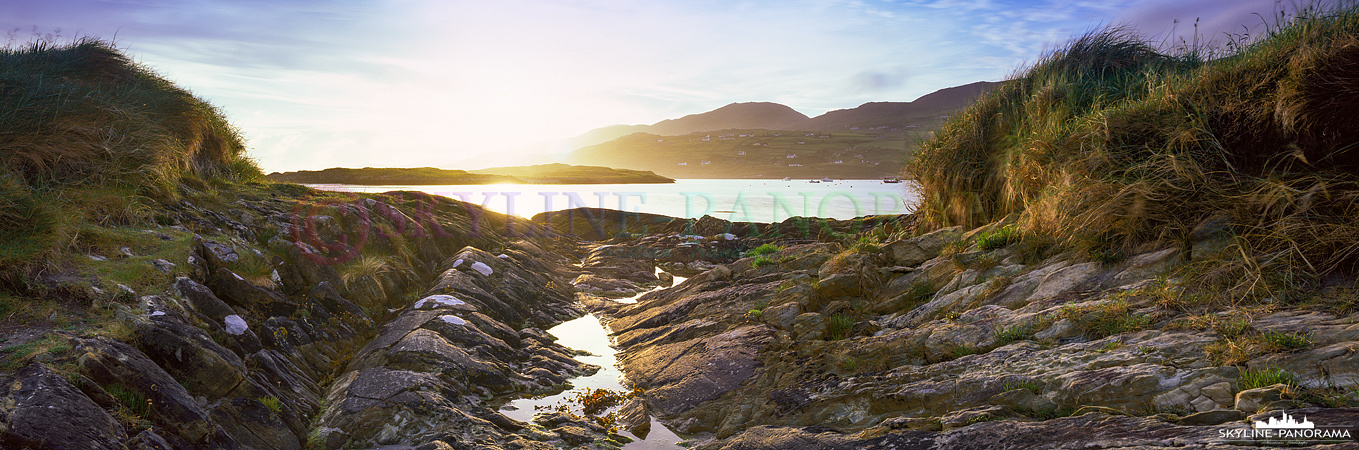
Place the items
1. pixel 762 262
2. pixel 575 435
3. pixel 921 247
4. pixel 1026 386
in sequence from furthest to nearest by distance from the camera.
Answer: pixel 762 262, pixel 921 247, pixel 575 435, pixel 1026 386

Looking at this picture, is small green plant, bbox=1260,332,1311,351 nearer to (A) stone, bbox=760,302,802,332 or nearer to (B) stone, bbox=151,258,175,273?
(A) stone, bbox=760,302,802,332

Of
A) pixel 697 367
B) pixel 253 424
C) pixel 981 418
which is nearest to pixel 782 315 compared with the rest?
pixel 697 367

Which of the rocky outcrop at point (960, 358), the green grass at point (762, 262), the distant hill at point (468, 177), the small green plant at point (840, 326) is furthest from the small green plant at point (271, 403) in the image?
the distant hill at point (468, 177)

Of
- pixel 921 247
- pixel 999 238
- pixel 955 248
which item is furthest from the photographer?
pixel 921 247

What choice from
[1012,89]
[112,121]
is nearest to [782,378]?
[1012,89]

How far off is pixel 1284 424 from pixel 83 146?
44.4 feet

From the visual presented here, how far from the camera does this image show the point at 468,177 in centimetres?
8569

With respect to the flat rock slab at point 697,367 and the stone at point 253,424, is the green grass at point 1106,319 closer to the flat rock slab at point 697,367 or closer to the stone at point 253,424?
the flat rock slab at point 697,367

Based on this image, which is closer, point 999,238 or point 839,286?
point 999,238

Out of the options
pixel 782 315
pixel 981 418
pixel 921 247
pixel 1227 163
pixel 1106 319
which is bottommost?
A: pixel 782 315

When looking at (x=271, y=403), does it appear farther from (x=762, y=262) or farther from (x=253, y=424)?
(x=762, y=262)

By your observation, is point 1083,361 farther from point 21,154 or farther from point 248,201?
point 248,201

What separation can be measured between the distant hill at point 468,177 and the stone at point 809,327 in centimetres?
4391

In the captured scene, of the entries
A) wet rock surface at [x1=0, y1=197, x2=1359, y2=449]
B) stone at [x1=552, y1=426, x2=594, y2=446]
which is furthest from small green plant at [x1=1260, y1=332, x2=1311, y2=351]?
stone at [x1=552, y1=426, x2=594, y2=446]
